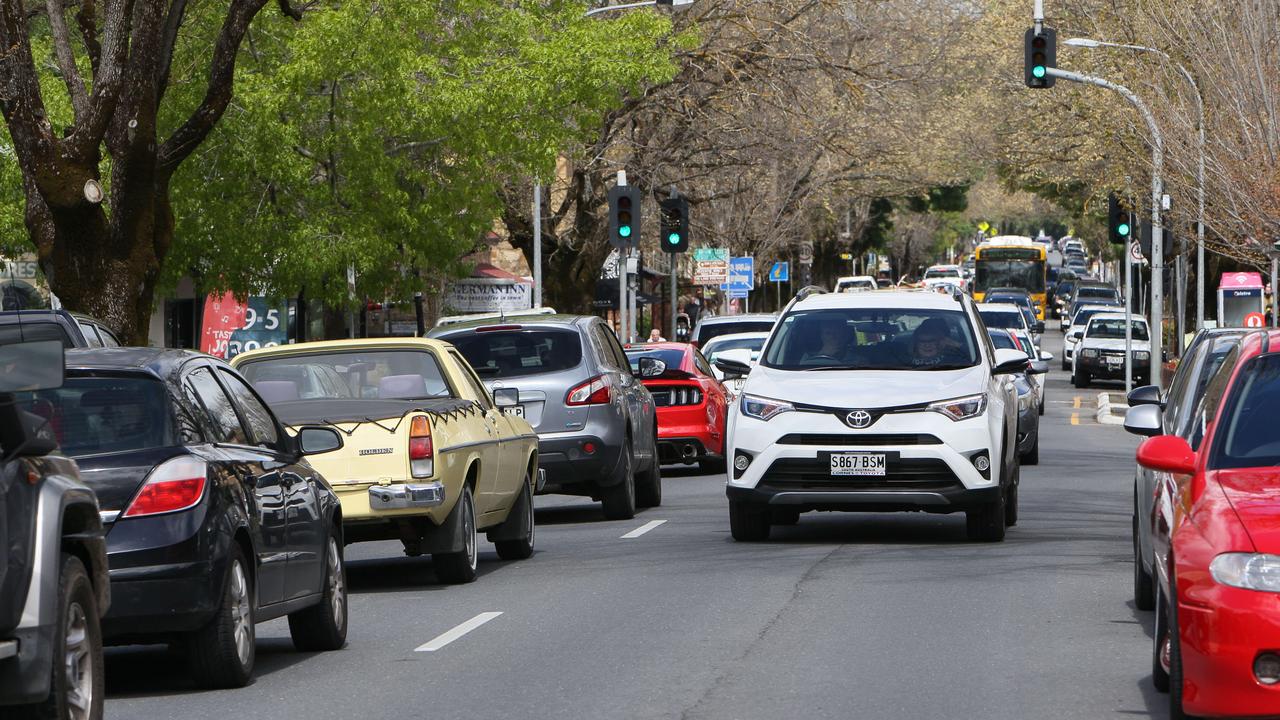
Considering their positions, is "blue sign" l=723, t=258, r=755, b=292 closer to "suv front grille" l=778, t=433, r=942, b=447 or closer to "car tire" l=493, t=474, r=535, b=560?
"car tire" l=493, t=474, r=535, b=560

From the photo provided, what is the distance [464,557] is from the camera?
1298 centimetres

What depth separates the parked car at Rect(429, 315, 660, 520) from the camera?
16.6 metres

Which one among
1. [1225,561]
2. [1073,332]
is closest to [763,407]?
[1225,561]

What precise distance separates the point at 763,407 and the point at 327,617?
16.9 feet

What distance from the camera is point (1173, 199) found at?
36500 millimetres

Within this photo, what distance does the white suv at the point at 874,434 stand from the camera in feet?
47.2

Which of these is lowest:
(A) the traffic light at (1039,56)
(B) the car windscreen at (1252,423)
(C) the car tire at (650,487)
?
(C) the car tire at (650,487)

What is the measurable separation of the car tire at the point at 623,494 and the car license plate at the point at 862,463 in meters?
3.10

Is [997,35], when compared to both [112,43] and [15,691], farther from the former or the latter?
[15,691]

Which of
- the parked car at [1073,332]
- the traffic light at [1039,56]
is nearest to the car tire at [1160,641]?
the traffic light at [1039,56]

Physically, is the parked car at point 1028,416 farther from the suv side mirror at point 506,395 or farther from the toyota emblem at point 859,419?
the suv side mirror at point 506,395

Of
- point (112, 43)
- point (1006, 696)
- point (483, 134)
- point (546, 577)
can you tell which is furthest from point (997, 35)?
point (1006, 696)

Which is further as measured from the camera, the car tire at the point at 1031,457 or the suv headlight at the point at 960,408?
the car tire at the point at 1031,457

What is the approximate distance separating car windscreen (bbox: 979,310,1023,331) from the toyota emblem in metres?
26.6
